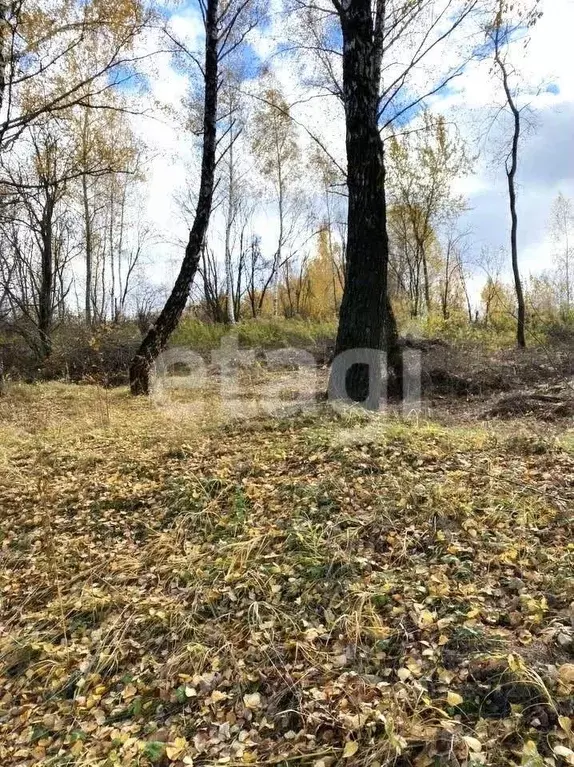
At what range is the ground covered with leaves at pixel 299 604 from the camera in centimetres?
166

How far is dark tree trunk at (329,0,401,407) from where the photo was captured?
4.76 metres

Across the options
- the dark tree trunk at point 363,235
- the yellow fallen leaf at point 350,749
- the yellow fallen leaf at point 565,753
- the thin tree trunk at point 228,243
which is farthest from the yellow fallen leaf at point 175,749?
the thin tree trunk at point 228,243

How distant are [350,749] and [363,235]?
4209 millimetres

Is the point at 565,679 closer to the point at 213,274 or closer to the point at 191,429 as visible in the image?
the point at 191,429

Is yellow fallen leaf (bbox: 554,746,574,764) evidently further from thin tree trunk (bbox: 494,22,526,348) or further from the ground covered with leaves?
thin tree trunk (bbox: 494,22,526,348)

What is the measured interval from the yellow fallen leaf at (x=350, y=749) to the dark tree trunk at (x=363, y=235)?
11.2 feet

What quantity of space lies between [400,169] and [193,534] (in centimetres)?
1817

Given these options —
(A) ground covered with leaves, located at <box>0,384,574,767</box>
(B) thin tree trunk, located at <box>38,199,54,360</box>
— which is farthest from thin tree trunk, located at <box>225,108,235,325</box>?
(A) ground covered with leaves, located at <box>0,384,574,767</box>

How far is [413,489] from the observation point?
293 cm

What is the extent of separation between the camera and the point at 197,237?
22.9 ft

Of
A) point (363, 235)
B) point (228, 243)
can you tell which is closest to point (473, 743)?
point (363, 235)

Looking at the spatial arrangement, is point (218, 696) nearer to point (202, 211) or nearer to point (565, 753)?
point (565, 753)

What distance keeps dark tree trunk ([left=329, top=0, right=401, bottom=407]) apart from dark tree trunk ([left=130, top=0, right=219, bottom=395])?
2661 mm

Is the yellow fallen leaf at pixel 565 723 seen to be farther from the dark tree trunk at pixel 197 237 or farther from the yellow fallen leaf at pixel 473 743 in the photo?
the dark tree trunk at pixel 197 237
